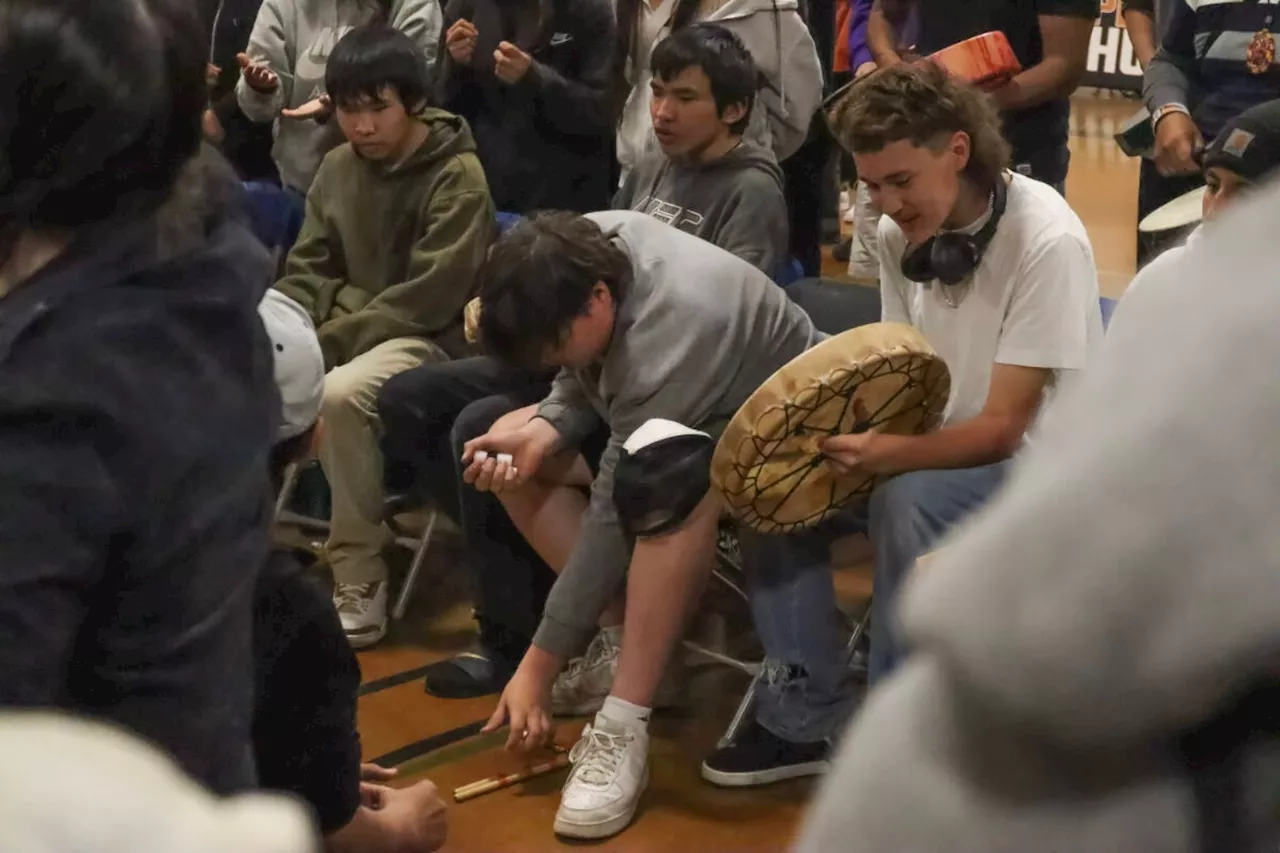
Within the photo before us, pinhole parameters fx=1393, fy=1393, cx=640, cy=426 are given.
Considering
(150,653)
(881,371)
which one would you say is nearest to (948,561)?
(150,653)

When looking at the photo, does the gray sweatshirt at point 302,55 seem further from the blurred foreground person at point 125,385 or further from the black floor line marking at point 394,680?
the blurred foreground person at point 125,385

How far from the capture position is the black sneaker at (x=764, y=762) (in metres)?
2.07

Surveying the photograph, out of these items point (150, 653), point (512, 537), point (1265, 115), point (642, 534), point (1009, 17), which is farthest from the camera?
point (1009, 17)

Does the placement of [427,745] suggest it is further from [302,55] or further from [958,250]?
[302,55]

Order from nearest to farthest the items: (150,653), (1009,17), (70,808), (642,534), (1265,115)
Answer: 1. (70,808)
2. (150,653)
3. (1265,115)
4. (642,534)
5. (1009,17)

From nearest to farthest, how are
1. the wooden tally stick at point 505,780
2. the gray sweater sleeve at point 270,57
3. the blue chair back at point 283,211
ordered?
the wooden tally stick at point 505,780 < the blue chair back at point 283,211 < the gray sweater sleeve at point 270,57

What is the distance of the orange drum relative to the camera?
2396mm

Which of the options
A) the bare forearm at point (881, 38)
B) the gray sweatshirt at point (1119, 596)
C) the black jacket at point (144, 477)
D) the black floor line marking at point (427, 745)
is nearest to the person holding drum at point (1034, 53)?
the bare forearm at point (881, 38)

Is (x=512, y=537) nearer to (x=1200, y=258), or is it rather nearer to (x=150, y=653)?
(x=150, y=653)

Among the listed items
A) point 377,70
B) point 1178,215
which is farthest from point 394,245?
point 1178,215

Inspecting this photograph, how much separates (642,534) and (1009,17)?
1.27 m

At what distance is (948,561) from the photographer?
0.38 meters

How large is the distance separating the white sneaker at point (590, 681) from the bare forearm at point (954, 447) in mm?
640

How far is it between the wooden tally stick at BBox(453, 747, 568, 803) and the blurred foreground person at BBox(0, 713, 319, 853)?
1.71 m
